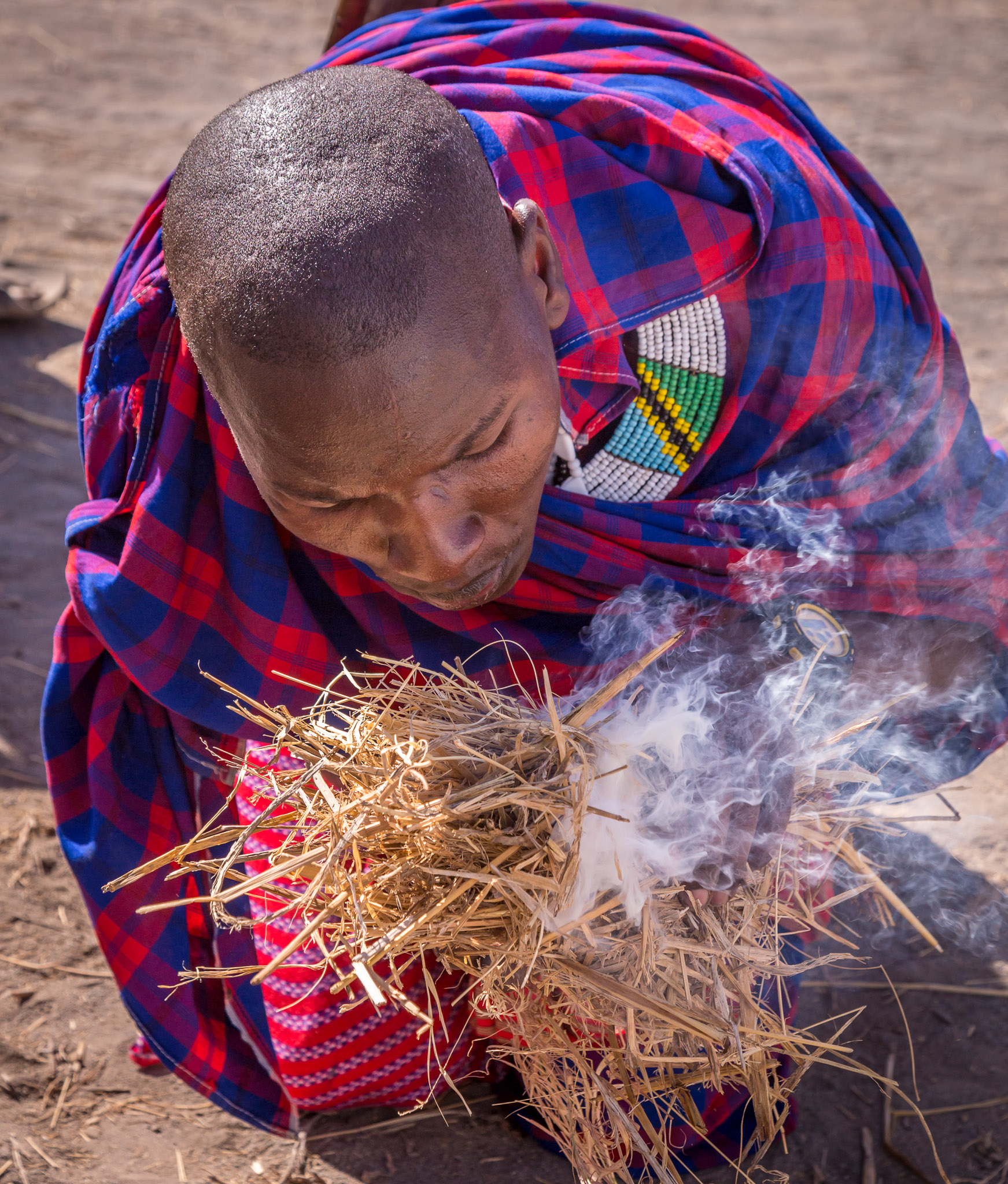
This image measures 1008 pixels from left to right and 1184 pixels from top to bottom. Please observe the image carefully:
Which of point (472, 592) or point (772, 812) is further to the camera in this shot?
point (472, 592)

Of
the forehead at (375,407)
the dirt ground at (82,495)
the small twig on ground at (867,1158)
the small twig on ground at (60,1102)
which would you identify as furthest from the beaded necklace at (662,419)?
the small twig on ground at (60,1102)

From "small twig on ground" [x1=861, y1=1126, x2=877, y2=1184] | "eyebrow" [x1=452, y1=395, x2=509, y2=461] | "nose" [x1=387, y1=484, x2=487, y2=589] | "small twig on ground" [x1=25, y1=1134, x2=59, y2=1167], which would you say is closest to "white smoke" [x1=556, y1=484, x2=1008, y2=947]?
→ "nose" [x1=387, y1=484, x2=487, y2=589]

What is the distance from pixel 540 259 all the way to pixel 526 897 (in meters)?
0.97

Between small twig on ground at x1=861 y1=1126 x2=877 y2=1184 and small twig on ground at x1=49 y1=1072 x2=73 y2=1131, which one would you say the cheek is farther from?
small twig on ground at x1=49 y1=1072 x2=73 y2=1131

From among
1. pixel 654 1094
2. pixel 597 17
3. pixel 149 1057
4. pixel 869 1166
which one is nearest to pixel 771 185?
pixel 597 17

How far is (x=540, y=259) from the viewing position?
66.1 inches

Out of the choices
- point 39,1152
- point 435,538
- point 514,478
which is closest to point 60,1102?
point 39,1152

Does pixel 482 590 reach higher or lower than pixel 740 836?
higher

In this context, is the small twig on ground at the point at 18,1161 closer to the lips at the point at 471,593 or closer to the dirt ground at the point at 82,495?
the dirt ground at the point at 82,495

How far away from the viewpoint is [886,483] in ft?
6.52

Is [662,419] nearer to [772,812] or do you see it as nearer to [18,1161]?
[772,812]

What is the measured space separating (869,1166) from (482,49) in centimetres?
231

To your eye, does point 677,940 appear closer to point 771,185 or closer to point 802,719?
point 802,719

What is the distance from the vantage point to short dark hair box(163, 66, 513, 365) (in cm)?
134
